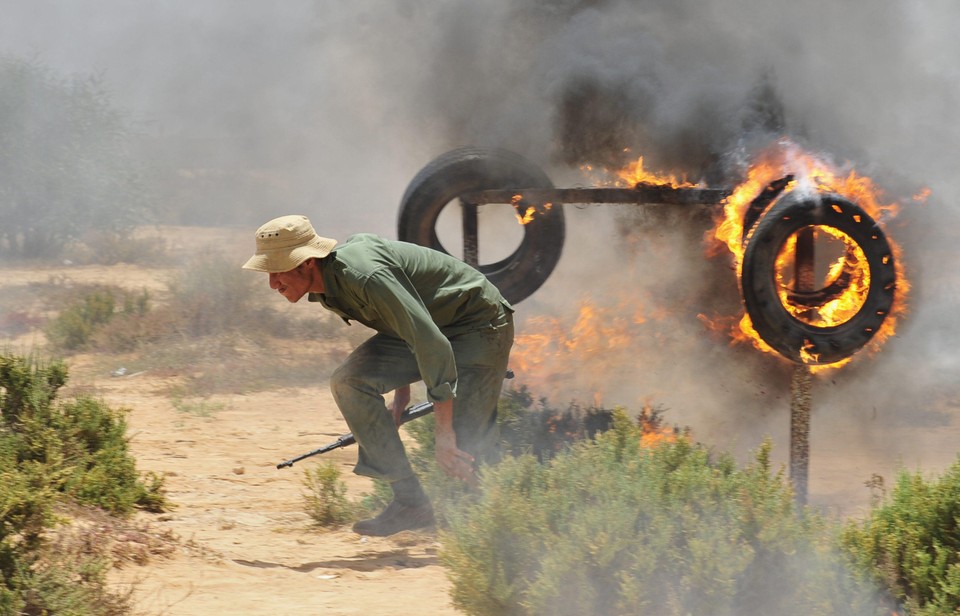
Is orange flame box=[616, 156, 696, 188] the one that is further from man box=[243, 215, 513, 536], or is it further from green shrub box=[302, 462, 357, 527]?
green shrub box=[302, 462, 357, 527]

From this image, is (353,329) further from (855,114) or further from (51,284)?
(855,114)

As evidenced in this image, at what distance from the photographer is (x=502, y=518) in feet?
12.4

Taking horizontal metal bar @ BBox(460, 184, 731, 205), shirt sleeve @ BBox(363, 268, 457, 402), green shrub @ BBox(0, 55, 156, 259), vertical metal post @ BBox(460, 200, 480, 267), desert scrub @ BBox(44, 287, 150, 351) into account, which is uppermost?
green shrub @ BBox(0, 55, 156, 259)

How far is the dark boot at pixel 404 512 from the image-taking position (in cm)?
504

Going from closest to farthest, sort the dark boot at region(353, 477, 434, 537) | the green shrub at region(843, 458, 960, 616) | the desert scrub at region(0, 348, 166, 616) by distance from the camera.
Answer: the green shrub at region(843, 458, 960, 616), the desert scrub at region(0, 348, 166, 616), the dark boot at region(353, 477, 434, 537)

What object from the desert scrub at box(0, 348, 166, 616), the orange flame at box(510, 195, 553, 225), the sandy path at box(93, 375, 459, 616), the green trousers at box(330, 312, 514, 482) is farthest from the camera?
the orange flame at box(510, 195, 553, 225)

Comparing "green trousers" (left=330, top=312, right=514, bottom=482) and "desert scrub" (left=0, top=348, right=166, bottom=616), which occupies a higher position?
"green trousers" (left=330, top=312, right=514, bottom=482)

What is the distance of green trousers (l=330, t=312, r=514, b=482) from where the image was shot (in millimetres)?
4840

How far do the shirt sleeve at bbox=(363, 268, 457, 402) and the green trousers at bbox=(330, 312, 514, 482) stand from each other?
0.49 m

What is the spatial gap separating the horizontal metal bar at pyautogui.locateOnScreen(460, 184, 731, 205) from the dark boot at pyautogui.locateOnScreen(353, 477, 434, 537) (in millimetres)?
2044

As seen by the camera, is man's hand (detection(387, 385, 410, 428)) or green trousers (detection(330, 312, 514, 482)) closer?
green trousers (detection(330, 312, 514, 482))

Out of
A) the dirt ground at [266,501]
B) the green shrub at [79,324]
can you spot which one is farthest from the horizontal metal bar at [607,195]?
the green shrub at [79,324]

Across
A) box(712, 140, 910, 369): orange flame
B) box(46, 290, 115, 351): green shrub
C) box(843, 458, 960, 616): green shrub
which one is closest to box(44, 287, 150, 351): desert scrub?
box(46, 290, 115, 351): green shrub

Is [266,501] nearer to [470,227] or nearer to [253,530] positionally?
[253,530]
